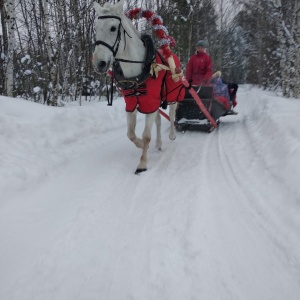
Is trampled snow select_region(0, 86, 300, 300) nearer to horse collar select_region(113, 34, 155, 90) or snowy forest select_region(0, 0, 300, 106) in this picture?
horse collar select_region(113, 34, 155, 90)

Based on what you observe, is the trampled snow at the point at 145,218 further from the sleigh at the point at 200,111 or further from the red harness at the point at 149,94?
the sleigh at the point at 200,111

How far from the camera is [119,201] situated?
3.10 metres

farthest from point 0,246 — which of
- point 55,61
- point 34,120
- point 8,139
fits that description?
point 55,61

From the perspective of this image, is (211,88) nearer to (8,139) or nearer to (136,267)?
(8,139)

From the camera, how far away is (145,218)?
105 inches

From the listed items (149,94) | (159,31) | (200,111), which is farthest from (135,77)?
(200,111)

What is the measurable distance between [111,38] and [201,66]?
4.29 metres

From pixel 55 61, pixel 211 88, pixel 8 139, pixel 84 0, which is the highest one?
pixel 84 0

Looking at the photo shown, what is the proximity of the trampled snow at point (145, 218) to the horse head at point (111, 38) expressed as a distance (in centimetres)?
151

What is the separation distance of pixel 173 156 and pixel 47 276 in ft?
9.95

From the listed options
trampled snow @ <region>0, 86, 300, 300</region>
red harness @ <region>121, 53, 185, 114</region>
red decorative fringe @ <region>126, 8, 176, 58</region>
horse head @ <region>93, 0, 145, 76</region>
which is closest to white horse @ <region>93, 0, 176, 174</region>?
horse head @ <region>93, 0, 145, 76</region>

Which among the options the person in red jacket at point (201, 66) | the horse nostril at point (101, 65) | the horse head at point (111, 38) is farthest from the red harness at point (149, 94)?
the person in red jacket at point (201, 66)

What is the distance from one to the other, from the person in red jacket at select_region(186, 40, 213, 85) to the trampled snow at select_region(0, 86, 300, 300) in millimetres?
2817

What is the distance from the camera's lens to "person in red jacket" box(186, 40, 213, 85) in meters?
7.15
